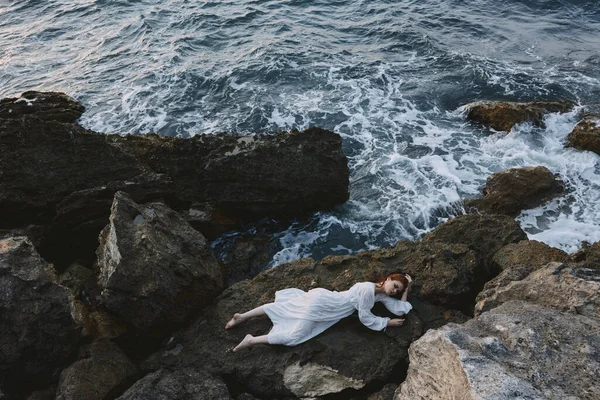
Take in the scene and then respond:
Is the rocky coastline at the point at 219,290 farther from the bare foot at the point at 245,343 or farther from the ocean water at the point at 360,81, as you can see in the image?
the ocean water at the point at 360,81

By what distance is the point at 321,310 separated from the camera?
694 centimetres

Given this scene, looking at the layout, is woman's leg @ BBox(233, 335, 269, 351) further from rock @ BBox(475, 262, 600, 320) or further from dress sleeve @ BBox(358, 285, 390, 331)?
rock @ BBox(475, 262, 600, 320)

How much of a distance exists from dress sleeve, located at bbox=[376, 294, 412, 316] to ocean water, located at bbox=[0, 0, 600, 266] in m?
3.36

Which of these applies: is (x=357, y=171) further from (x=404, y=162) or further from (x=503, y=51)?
(x=503, y=51)

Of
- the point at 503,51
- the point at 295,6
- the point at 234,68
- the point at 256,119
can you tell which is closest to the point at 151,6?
the point at 295,6

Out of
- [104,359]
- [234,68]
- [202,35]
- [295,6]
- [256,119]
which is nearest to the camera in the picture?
[104,359]

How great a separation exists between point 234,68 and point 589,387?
1712 cm

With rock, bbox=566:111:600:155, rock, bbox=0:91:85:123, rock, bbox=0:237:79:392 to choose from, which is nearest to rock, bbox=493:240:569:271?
rock, bbox=566:111:600:155

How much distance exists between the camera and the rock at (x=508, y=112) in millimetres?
13836

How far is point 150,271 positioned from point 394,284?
3.83 m

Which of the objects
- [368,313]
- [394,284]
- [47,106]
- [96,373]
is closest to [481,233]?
[394,284]

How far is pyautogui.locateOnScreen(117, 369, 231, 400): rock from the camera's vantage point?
6.07 m

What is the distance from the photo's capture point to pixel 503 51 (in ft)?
61.6

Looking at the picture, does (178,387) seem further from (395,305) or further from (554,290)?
(554,290)
